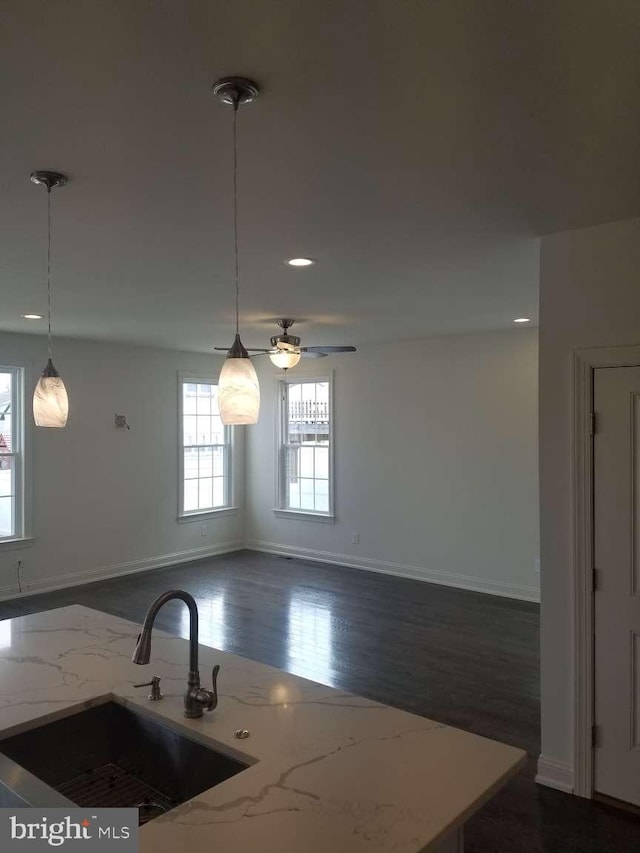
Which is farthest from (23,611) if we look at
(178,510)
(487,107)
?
(487,107)

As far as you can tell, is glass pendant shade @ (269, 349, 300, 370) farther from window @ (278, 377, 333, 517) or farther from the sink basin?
the sink basin

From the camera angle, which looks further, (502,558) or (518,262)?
(502,558)

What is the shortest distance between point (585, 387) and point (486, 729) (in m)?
2.00

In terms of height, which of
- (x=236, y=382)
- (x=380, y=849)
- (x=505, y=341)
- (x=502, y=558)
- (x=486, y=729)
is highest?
(x=505, y=341)

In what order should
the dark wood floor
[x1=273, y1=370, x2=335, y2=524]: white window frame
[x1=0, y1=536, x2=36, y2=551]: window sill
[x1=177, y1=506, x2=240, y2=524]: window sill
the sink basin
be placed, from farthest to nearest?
[x1=273, y1=370, x2=335, y2=524]: white window frame → [x1=177, y1=506, x2=240, y2=524]: window sill → [x1=0, y1=536, x2=36, y2=551]: window sill → the dark wood floor → the sink basin

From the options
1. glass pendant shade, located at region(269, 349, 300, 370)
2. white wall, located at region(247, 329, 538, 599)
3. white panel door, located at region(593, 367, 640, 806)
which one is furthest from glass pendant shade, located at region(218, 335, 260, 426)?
white wall, located at region(247, 329, 538, 599)

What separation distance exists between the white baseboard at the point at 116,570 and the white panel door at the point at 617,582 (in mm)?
5396

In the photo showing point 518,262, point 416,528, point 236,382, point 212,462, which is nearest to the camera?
point 236,382

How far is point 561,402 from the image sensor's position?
9.86ft

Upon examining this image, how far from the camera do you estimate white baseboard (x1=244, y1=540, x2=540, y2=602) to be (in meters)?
6.25

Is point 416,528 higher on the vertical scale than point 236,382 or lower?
lower

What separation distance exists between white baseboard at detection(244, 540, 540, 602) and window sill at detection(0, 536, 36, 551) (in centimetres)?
301

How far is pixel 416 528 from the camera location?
698 cm

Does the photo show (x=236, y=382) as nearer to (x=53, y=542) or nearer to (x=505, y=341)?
(x=505, y=341)
